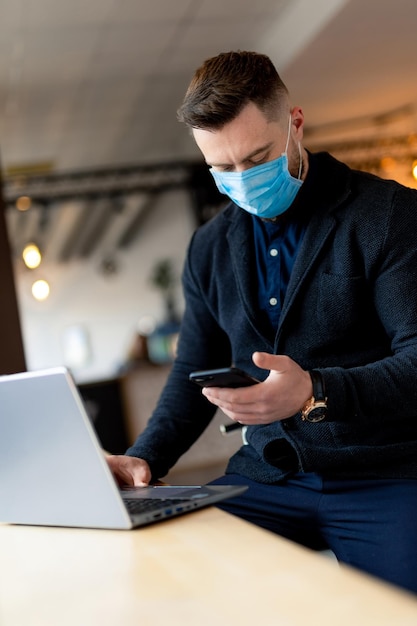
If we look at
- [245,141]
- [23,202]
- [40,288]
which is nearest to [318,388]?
[245,141]

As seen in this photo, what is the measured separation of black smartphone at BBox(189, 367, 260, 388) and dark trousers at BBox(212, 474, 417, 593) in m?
0.42

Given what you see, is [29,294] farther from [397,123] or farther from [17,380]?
[17,380]

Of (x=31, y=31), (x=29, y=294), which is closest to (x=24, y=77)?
(x=31, y=31)

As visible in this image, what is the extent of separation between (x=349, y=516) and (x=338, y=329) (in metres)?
0.34

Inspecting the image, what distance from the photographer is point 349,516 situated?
1.51 meters

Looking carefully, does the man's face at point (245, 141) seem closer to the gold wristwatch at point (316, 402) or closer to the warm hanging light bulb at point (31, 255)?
the gold wristwatch at point (316, 402)

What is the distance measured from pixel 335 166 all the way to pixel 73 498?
87 centimetres

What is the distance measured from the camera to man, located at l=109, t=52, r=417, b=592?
1.46m

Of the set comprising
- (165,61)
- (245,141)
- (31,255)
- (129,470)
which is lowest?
(129,470)

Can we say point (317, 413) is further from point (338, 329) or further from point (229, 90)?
point (229, 90)

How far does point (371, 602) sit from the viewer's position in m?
0.77

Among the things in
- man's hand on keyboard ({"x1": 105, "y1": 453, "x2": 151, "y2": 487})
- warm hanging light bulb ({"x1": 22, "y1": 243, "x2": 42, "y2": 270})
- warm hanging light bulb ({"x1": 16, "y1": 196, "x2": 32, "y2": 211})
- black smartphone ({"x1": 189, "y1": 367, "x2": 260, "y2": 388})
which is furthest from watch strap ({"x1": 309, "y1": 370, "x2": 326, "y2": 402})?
warm hanging light bulb ({"x1": 16, "y1": 196, "x2": 32, "y2": 211})

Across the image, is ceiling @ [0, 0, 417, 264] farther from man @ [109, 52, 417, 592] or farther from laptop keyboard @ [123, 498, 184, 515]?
laptop keyboard @ [123, 498, 184, 515]

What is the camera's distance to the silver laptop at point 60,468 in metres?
1.15
